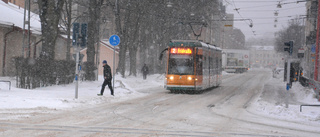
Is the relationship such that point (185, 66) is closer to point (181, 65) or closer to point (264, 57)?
point (181, 65)

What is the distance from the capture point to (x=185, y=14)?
138ft

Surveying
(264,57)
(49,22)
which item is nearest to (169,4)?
(49,22)

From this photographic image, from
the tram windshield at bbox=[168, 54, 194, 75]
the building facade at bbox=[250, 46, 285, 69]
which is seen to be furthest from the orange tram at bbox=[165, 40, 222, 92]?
the building facade at bbox=[250, 46, 285, 69]

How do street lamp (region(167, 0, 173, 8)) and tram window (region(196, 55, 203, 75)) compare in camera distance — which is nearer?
tram window (region(196, 55, 203, 75))

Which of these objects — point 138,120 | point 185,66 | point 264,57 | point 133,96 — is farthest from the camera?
point 264,57

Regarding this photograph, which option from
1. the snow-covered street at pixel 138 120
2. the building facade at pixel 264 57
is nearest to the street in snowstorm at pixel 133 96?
the snow-covered street at pixel 138 120

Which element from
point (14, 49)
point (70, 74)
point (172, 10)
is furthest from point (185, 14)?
point (70, 74)

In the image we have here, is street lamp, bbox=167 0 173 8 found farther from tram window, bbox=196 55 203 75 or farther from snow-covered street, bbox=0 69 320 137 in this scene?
snow-covered street, bbox=0 69 320 137

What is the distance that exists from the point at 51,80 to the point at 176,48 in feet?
24.1

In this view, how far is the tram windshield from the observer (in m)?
23.1

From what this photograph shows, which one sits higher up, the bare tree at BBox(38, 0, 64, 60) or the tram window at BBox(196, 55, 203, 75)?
the bare tree at BBox(38, 0, 64, 60)

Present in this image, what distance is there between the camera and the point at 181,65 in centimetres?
2327

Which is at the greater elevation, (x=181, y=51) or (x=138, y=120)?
(x=181, y=51)

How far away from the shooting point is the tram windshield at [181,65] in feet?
75.9
